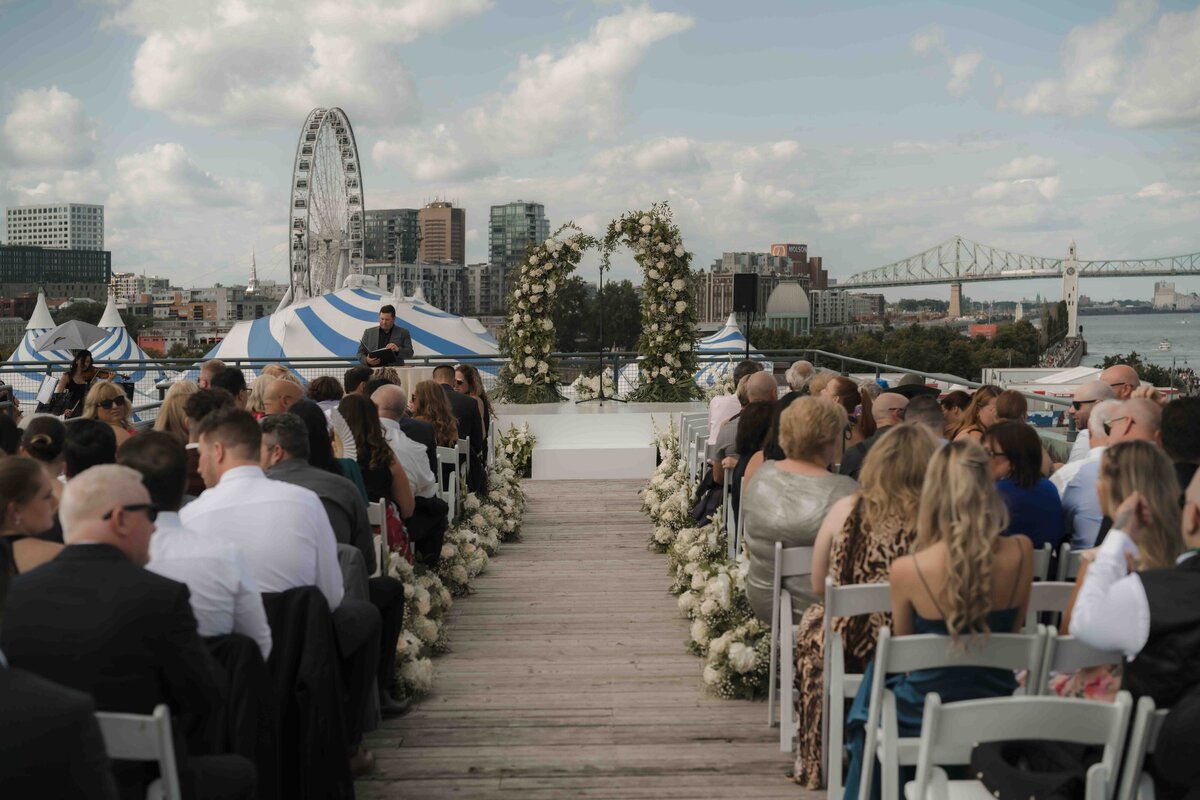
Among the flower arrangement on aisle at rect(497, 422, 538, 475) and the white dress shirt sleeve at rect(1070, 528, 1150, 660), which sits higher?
the white dress shirt sleeve at rect(1070, 528, 1150, 660)

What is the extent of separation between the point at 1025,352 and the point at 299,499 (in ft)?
249

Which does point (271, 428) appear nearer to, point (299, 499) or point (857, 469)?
point (299, 499)

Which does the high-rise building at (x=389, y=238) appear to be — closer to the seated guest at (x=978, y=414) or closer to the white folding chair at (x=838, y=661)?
the seated guest at (x=978, y=414)

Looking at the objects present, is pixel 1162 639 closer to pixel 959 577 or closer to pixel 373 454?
pixel 959 577

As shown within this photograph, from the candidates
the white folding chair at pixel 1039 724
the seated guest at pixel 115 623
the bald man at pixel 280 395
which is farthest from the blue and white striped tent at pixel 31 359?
the white folding chair at pixel 1039 724

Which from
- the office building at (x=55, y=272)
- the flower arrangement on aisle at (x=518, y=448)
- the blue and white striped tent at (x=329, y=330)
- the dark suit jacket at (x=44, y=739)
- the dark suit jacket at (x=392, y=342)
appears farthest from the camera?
the office building at (x=55, y=272)

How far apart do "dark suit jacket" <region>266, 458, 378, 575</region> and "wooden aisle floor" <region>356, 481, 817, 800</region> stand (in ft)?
2.64

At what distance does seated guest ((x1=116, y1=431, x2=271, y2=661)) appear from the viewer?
3018 mm

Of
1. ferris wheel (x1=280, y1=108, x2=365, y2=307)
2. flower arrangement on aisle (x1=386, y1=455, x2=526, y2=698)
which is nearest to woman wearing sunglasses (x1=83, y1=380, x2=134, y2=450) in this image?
flower arrangement on aisle (x1=386, y1=455, x2=526, y2=698)

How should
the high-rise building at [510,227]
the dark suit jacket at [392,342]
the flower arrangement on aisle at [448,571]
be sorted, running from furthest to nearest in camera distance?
the high-rise building at [510,227]
the dark suit jacket at [392,342]
the flower arrangement on aisle at [448,571]

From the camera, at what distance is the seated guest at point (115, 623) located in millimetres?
2561

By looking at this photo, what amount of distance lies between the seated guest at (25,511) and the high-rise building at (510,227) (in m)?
134

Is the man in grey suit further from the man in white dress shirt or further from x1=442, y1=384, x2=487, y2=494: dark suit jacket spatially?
the man in white dress shirt

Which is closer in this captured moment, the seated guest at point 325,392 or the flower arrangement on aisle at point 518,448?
the seated guest at point 325,392
